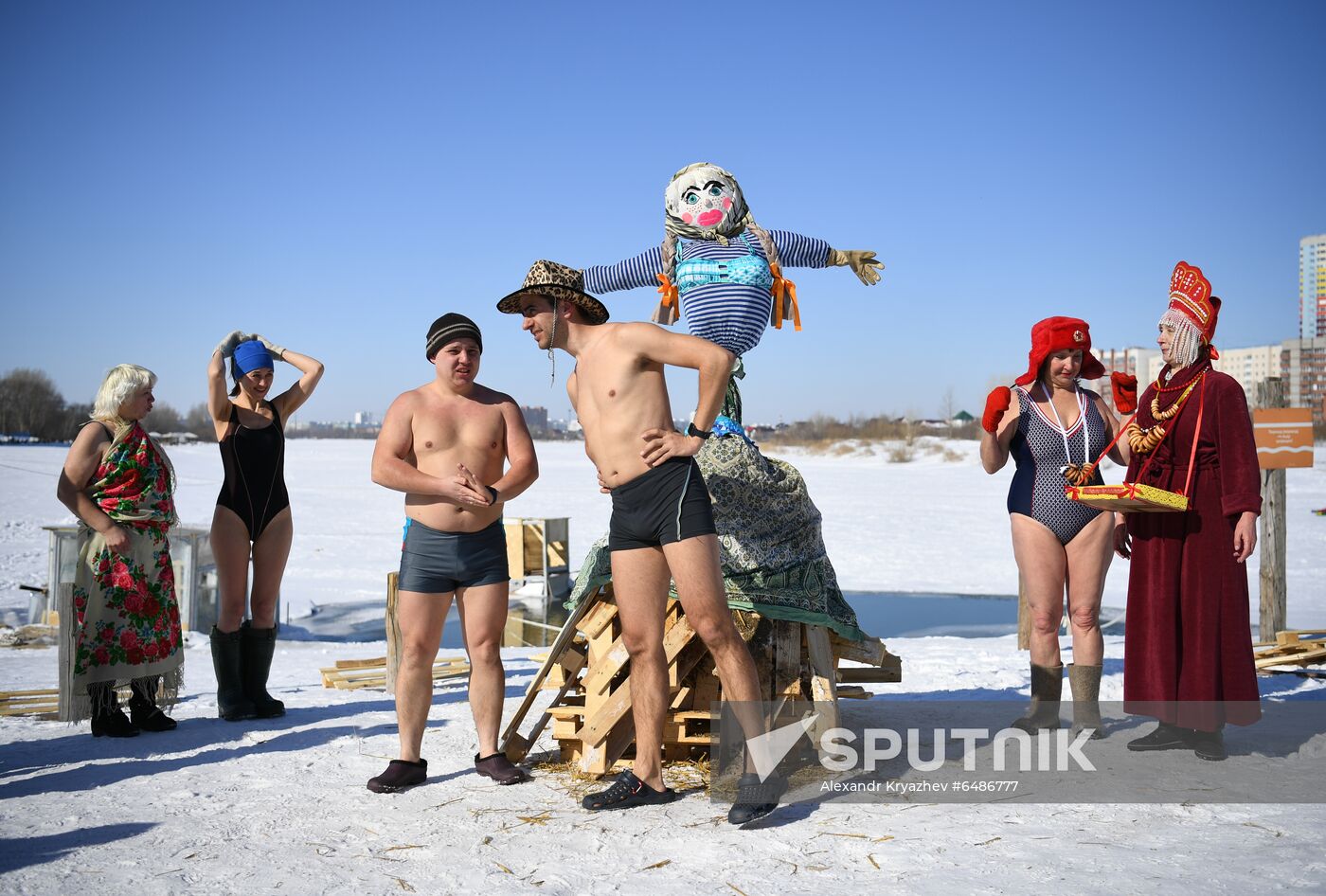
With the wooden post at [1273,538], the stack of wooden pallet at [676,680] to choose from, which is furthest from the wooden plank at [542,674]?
the wooden post at [1273,538]

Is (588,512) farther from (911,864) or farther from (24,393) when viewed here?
(24,393)

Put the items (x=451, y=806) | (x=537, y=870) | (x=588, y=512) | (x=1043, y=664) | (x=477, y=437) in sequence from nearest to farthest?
(x=537, y=870)
(x=451, y=806)
(x=477, y=437)
(x=1043, y=664)
(x=588, y=512)

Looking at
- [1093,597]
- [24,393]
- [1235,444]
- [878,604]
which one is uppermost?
[24,393]

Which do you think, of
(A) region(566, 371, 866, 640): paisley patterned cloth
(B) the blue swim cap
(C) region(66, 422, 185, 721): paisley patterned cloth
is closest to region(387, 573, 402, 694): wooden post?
(C) region(66, 422, 185, 721): paisley patterned cloth

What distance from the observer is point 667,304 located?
17.0ft

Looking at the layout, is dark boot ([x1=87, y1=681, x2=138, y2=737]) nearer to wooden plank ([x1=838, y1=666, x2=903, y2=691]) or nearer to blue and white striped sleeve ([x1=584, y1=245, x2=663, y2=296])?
blue and white striped sleeve ([x1=584, y1=245, x2=663, y2=296])

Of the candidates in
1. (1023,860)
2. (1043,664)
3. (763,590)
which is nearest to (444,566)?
(763,590)

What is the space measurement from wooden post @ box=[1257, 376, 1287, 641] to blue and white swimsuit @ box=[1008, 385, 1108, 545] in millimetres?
4904

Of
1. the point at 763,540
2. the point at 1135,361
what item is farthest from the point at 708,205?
the point at 1135,361

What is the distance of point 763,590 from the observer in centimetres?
472

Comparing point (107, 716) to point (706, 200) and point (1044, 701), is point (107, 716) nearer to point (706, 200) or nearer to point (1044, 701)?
point (706, 200)

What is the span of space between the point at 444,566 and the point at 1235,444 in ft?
11.8

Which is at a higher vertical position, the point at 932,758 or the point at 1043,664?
the point at 1043,664

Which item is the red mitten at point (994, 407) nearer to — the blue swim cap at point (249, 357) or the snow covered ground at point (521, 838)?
the snow covered ground at point (521, 838)
